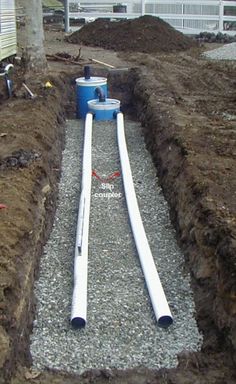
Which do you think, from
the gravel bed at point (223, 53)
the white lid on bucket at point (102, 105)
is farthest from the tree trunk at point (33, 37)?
the gravel bed at point (223, 53)

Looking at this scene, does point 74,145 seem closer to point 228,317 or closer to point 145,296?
point 145,296

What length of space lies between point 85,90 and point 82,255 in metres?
7.83

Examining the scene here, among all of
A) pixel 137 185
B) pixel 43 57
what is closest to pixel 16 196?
pixel 137 185

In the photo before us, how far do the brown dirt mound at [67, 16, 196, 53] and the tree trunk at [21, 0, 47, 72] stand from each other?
6.55 m

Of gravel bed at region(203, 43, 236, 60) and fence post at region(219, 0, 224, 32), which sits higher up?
fence post at region(219, 0, 224, 32)

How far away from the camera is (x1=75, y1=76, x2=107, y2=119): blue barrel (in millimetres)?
13773

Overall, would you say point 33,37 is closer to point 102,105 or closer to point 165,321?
point 102,105

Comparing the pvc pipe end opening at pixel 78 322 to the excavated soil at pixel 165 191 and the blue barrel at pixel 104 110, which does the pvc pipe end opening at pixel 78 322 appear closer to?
the excavated soil at pixel 165 191

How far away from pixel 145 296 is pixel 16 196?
1.87 m

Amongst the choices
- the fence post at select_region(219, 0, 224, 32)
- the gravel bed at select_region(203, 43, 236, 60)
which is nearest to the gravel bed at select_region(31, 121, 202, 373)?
A: the gravel bed at select_region(203, 43, 236, 60)

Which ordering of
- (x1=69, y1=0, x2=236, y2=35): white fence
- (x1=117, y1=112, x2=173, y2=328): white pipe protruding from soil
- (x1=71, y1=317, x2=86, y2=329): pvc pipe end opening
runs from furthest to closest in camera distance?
(x1=69, y1=0, x2=236, y2=35): white fence, (x1=117, y1=112, x2=173, y2=328): white pipe protruding from soil, (x1=71, y1=317, x2=86, y2=329): pvc pipe end opening

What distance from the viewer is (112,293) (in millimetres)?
6148

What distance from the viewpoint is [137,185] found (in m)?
9.23

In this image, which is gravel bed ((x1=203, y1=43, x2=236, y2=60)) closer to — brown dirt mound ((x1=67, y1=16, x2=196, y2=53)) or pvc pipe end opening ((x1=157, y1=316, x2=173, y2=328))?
brown dirt mound ((x1=67, y1=16, x2=196, y2=53))
